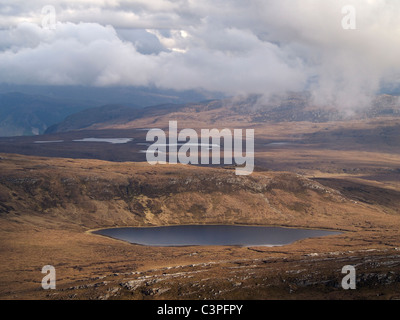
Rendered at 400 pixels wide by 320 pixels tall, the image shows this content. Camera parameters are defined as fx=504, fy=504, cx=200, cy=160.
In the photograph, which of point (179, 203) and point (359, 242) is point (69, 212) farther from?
point (359, 242)

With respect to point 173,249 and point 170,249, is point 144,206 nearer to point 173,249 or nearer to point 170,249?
point 170,249

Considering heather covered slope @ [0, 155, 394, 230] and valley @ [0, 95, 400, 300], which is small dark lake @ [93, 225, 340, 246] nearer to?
valley @ [0, 95, 400, 300]

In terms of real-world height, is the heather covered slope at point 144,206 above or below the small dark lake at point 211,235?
above

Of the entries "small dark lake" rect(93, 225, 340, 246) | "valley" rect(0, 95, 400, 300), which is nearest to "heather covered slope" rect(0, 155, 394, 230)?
"valley" rect(0, 95, 400, 300)

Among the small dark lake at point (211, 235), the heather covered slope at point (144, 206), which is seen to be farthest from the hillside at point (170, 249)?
the small dark lake at point (211, 235)

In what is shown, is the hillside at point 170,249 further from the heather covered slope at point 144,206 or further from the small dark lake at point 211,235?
the small dark lake at point 211,235

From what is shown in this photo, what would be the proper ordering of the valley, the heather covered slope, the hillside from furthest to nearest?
→ the heather covered slope
the hillside
the valley

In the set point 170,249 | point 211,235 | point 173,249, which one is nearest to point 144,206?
point 211,235
